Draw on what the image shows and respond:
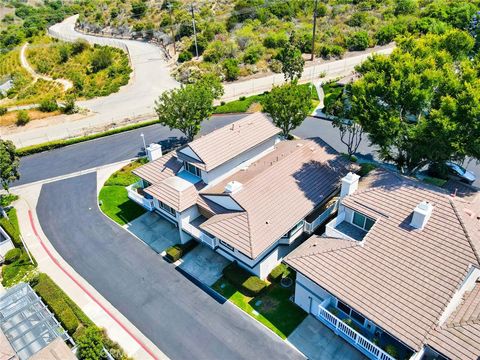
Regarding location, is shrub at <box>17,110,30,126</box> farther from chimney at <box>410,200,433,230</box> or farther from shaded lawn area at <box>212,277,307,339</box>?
chimney at <box>410,200,433,230</box>

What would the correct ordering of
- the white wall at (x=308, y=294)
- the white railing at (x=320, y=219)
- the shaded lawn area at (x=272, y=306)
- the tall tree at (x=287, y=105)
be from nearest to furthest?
the white wall at (x=308, y=294)
the shaded lawn area at (x=272, y=306)
the white railing at (x=320, y=219)
the tall tree at (x=287, y=105)

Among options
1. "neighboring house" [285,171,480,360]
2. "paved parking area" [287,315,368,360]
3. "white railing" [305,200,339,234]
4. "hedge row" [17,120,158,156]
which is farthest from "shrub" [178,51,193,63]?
"paved parking area" [287,315,368,360]

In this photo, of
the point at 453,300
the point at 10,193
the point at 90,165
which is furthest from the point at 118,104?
the point at 453,300

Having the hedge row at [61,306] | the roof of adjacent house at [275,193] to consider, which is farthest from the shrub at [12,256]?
the roof of adjacent house at [275,193]

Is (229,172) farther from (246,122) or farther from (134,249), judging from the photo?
(134,249)

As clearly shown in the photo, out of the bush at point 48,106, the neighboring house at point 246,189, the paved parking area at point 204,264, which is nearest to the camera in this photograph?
the neighboring house at point 246,189

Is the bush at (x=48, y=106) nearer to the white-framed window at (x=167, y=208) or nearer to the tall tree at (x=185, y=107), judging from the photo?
the tall tree at (x=185, y=107)
